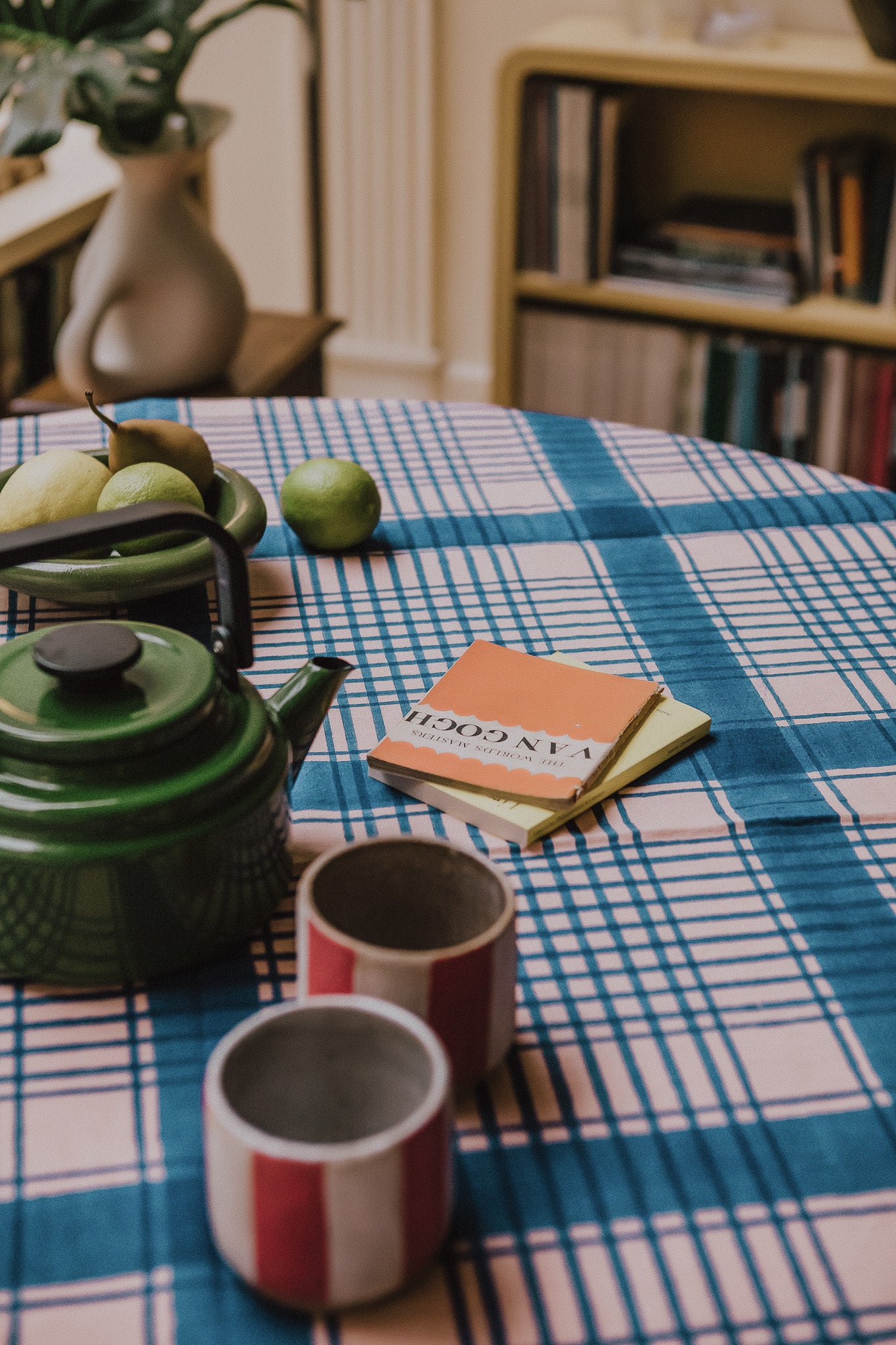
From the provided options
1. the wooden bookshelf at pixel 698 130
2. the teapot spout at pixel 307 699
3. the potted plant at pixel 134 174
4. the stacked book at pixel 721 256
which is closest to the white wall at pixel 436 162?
the wooden bookshelf at pixel 698 130

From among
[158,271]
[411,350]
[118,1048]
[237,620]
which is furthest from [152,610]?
[411,350]

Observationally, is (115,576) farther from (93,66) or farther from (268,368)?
(268,368)

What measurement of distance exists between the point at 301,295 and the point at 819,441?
124cm

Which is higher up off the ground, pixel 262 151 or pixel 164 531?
pixel 164 531

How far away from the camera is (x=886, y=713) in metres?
0.92

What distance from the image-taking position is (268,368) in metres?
2.18

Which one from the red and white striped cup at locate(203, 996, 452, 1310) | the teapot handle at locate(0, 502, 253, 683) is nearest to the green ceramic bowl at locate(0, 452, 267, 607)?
the teapot handle at locate(0, 502, 253, 683)

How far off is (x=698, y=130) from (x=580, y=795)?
7.21ft

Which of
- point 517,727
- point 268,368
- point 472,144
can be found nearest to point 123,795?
point 517,727

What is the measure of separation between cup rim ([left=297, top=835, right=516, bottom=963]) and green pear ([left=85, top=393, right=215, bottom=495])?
1.65ft

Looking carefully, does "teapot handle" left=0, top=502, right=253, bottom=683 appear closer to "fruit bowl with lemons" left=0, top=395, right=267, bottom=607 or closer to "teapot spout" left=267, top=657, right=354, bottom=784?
"teapot spout" left=267, top=657, right=354, bottom=784

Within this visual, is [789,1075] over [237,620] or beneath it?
beneath

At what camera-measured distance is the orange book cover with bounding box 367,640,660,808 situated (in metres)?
0.82

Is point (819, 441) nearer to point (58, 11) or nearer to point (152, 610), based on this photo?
point (58, 11)
